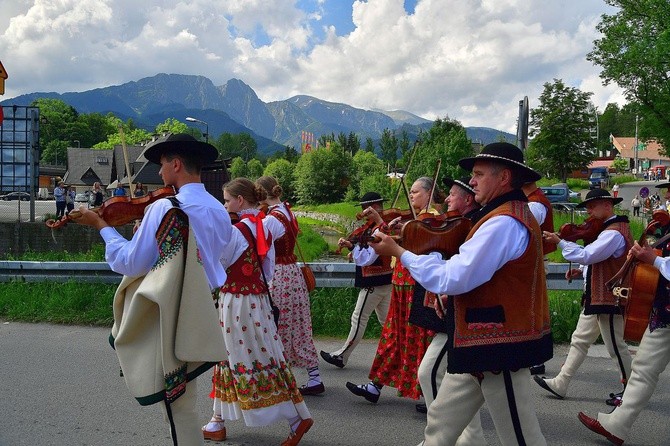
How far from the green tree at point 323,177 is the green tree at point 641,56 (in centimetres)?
2170

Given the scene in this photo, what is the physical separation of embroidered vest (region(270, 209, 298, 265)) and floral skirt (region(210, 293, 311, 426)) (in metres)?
0.85

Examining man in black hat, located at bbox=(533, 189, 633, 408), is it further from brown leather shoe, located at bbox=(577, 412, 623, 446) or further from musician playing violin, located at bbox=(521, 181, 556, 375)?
brown leather shoe, located at bbox=(577, 412, 623, 446)

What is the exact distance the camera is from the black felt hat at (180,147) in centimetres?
360

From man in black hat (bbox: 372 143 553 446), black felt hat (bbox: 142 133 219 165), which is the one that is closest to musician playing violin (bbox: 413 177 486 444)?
man in black hat (bbox: 372 143 553 446)

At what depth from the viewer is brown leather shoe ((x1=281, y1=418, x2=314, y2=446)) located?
14.6 ft

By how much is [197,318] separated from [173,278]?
0.24m

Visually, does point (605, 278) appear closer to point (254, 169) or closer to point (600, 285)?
point (600, 285)

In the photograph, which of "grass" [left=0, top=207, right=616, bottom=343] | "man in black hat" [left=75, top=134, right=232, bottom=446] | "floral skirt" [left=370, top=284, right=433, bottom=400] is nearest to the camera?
"man in black hat" [left=75, top=134, right=232, bottom=446]

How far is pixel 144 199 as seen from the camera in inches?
143

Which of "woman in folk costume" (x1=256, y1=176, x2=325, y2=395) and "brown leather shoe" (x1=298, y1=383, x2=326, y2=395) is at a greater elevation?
"woman in folk costume" (x1=256, y1=176, x2=325, y2=395)

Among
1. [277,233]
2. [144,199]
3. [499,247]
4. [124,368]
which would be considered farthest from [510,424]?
[277,233]

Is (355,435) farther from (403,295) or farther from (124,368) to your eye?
(124,368)

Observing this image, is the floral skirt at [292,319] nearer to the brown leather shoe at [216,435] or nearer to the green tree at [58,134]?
the brown leather shoe at [216,435]

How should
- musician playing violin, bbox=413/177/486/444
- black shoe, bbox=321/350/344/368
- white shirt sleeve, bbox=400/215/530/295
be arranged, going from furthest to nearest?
1. black shoe, bbox=321/350/344/368
2. musician playing violin, bbox=413/177/486/444
3. white shirt sleeve, bbox=400/215/530/295
